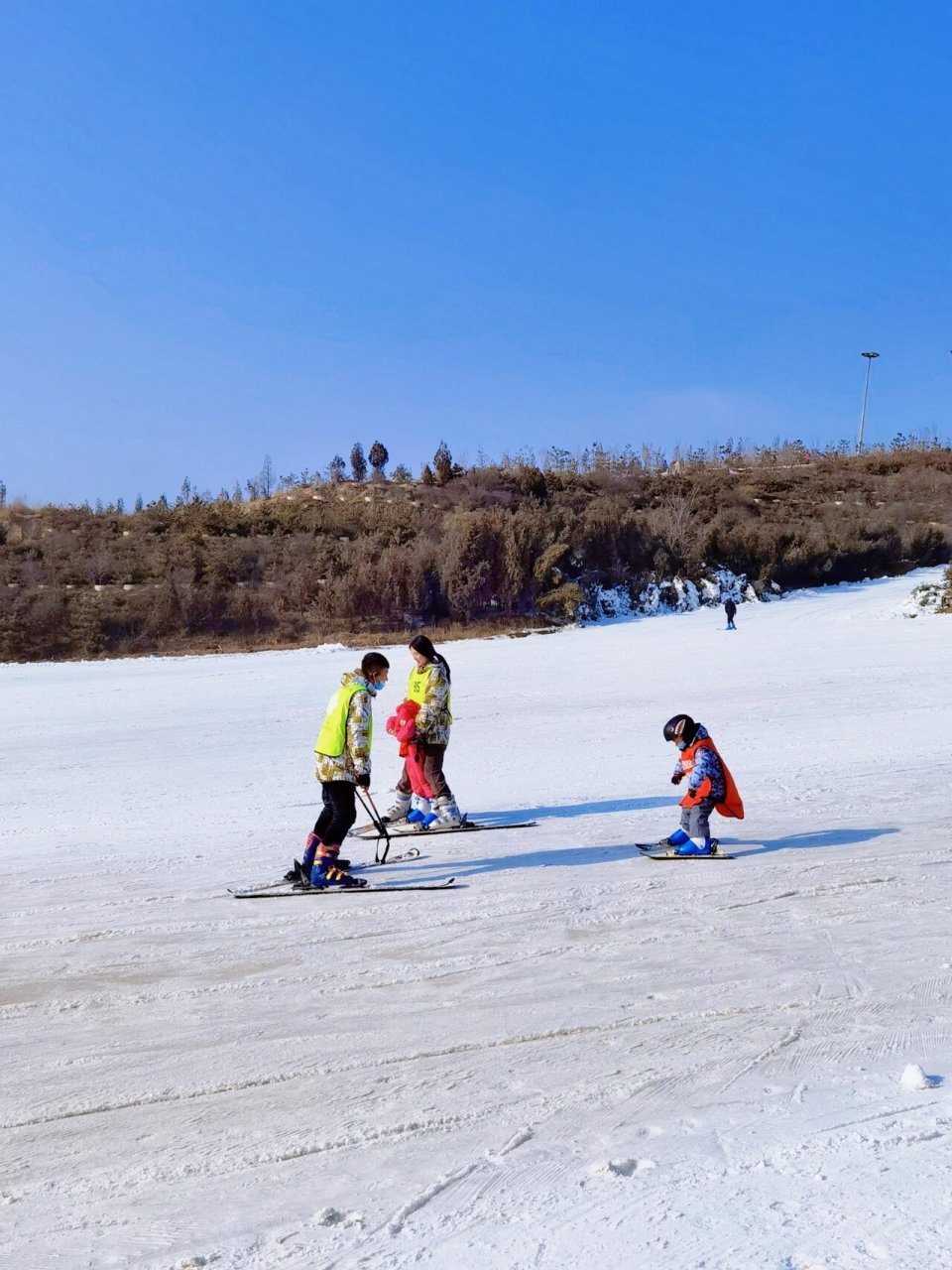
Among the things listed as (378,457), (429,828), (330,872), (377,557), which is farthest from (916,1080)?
(378,457)

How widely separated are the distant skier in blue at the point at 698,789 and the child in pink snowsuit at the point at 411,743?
8.22ft

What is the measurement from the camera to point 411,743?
9.83m

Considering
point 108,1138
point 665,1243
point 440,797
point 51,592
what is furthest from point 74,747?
point 51,592

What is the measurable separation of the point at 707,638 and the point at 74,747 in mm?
19479

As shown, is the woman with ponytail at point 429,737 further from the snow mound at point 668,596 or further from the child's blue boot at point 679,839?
the snow mound at point 668,596

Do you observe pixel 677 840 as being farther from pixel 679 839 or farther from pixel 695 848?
pixel 695 848

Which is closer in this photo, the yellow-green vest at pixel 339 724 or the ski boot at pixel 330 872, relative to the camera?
the ski boot at pixel 330 872

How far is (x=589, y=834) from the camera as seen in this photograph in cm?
923

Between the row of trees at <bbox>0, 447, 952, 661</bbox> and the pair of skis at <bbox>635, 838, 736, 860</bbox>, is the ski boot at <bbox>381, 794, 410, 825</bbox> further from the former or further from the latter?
the row of trees at <bbox>0, 447, 952, 661</bbox>

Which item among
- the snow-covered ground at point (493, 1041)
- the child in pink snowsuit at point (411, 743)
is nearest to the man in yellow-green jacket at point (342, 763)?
the snow-covered ground at point (493, 1041)

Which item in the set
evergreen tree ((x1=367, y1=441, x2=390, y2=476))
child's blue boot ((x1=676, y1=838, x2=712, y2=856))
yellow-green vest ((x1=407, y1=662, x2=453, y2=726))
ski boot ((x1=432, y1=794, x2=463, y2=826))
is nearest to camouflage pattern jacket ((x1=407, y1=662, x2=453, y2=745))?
yellow-green vest ((x1=407, y1=662, x2=453, y2=726))

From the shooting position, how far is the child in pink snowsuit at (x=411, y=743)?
31.6ft

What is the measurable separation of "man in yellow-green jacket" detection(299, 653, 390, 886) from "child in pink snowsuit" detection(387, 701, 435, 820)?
1.86m

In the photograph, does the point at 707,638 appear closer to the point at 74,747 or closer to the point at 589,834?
the point at 74,747
